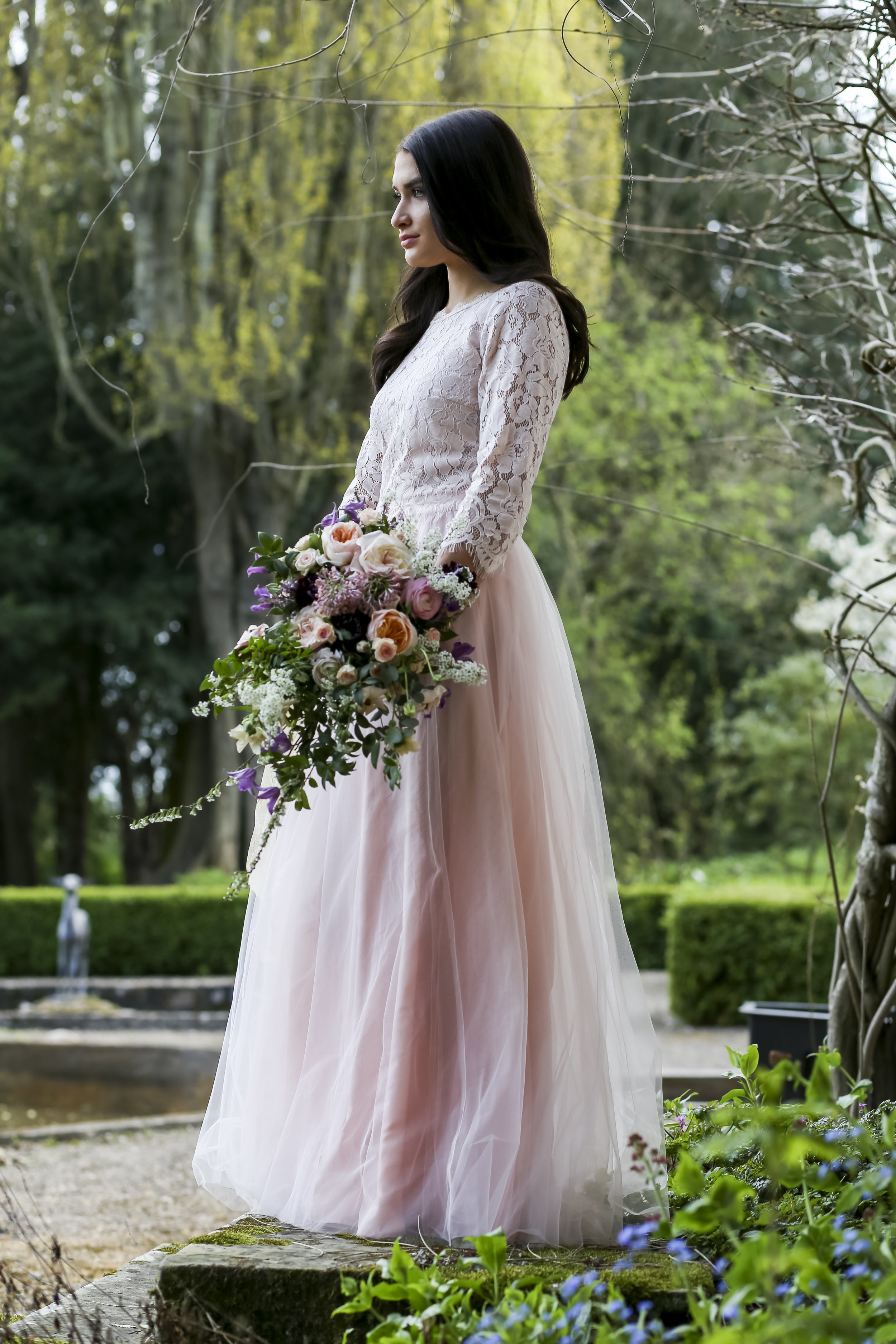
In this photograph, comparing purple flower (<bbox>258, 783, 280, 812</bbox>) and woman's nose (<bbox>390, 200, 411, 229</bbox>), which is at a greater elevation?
woman's nose (<bbox>390, 200, 411, 229</bbox>)

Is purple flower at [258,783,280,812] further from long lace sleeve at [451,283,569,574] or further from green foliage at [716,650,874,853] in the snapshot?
green foliage at [716,650,874,853]

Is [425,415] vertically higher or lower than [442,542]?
higher

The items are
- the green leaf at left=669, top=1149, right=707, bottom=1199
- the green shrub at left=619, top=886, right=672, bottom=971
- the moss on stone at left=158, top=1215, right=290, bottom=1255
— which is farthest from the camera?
the green shrub at left=619, top=886, right=672, bottom=971

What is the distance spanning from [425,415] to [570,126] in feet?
4.43

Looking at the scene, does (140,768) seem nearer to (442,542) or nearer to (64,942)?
(64,942)

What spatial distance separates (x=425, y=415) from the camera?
2641 millimetres

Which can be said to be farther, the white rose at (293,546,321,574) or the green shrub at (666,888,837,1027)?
the green shrub at (666,888,837,1027)

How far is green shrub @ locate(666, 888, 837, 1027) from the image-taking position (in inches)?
351

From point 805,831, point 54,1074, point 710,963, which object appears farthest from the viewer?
point 805,831

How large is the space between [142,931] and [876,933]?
396 inches

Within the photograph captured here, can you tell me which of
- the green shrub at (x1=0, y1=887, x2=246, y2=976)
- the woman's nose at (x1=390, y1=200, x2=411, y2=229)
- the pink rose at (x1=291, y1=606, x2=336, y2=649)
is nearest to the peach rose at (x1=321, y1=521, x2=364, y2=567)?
the pink rose at (x1=291, y1=606, x2=336, y2=649)

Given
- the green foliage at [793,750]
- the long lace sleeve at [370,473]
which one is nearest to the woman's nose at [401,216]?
the long lace sleeve at [370,473]

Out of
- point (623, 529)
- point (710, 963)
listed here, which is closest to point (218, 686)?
point (710, 963)

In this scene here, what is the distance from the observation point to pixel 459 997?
7.80 feet
